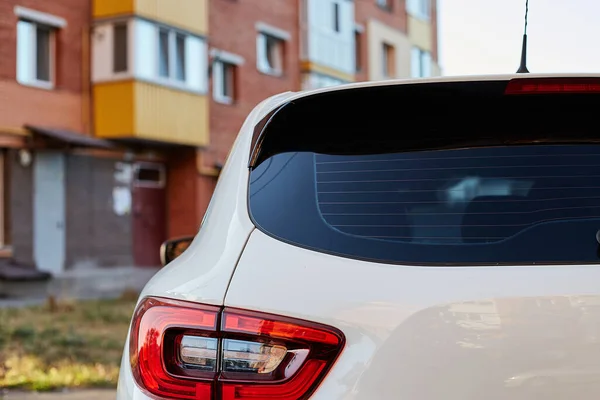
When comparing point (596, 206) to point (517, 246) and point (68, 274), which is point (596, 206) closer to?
point (517, 246)

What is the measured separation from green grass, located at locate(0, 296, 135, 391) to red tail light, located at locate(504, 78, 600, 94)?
4675mm

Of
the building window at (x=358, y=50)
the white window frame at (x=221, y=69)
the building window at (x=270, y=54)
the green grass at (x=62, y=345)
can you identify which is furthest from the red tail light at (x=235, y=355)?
the building window at (x=358, y=50)

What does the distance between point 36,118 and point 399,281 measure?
53.0 feet

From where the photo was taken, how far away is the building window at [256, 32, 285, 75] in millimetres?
23312

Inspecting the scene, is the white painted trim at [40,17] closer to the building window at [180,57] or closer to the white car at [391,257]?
the building window at [180,57]

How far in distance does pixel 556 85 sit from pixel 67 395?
461 cm

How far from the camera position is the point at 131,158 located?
61.9ft

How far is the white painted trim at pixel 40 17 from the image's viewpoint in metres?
16.4

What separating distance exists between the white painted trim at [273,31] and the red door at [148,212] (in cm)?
534

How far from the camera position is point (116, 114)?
57.8 feet

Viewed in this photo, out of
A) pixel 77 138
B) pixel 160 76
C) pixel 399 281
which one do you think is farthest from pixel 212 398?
pixel 160 76

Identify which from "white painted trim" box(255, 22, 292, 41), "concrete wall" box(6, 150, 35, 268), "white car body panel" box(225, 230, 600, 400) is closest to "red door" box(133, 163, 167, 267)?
"concrete wall" box(6, 150, 35, 268)

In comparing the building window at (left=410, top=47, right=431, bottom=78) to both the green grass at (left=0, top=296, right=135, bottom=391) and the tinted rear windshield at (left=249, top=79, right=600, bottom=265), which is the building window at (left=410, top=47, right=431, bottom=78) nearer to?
the green grass at (left=0, top=296, right=135, bottom=391)

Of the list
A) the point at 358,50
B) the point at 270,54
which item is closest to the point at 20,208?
the point at 270,54
